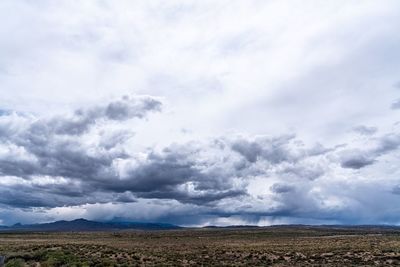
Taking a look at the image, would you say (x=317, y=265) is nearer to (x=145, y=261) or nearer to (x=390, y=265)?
(x=390, y=265)

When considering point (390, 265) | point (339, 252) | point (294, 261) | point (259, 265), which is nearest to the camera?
point (390, 265)

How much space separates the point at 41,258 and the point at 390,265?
3818 centimetres

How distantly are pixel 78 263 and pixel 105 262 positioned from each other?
9.02 ft

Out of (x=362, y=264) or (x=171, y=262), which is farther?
(x=171, y=262)

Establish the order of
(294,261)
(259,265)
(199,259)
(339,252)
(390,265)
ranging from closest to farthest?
(390,265) < (259,265) < (294,261) < (199,259) < (339,252)

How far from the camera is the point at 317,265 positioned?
151 feet

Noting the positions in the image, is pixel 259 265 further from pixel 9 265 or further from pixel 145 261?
pixel 9 265

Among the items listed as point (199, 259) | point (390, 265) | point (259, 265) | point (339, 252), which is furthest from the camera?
point (339, 252)

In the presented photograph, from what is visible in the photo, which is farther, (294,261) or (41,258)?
(41,258)

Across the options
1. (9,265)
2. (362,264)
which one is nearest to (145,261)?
(9,265)

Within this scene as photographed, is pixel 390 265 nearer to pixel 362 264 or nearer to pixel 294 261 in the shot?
pixel 362 264

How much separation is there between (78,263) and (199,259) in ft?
47.7

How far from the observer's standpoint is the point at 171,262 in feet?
164

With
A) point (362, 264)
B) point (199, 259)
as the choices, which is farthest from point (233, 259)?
point (362, 264)
